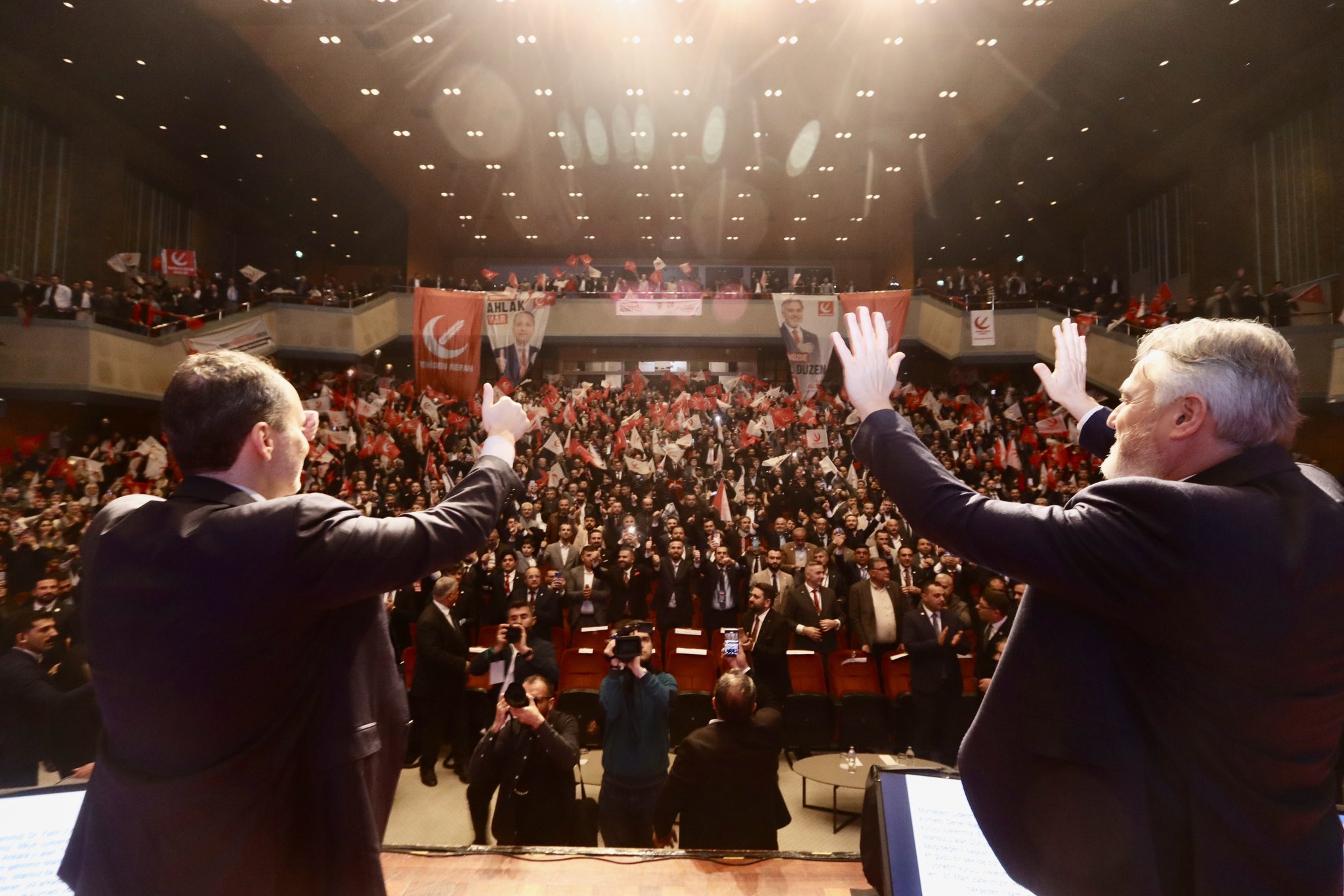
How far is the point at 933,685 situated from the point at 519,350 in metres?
8.02

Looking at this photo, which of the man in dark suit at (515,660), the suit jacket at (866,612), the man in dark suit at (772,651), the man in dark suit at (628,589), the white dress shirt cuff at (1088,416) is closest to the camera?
the white dress shirt cuff at (1088,416)

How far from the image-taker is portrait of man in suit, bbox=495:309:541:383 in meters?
11.1

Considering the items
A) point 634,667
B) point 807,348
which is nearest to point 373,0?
point 807,348

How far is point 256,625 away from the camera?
3.63ft

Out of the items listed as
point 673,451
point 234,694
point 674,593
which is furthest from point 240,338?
point 234,694

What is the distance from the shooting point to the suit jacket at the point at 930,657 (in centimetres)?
543

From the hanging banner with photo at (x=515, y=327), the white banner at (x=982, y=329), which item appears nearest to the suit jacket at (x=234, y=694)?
the hanging banner with photo at (x=515, y=327)

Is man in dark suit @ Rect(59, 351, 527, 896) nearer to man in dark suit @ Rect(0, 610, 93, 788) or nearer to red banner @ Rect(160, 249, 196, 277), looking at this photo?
man in dark suit @ Rect(0, 610, 93, 788)

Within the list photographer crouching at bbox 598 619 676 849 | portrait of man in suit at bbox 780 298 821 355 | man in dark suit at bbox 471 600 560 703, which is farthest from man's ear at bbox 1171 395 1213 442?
portrait of man in suit at bbox 780 298 821 355

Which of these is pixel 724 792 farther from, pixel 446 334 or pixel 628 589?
pixel 446 334

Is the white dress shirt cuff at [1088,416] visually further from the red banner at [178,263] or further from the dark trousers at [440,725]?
the red banner at [178,263]

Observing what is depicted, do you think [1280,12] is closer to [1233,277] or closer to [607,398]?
[1233,277]

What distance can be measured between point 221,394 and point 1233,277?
1960 cm

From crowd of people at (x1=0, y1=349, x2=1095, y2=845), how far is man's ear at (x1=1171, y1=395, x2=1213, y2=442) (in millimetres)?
2894
